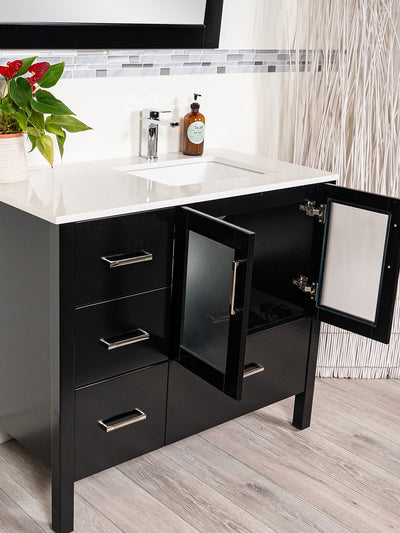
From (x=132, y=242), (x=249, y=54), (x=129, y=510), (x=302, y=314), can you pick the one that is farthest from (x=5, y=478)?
(x=249, y=54)

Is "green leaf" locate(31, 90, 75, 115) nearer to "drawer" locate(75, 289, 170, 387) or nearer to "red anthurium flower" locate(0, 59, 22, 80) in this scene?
"red anthurium flower" locate(0, 59, 22, 80)

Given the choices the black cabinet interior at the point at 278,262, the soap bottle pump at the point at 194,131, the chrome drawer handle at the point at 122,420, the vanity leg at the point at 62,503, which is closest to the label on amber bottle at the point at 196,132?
the soap bottle pump at the point at 194,131

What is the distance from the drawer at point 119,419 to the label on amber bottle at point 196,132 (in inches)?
32.5

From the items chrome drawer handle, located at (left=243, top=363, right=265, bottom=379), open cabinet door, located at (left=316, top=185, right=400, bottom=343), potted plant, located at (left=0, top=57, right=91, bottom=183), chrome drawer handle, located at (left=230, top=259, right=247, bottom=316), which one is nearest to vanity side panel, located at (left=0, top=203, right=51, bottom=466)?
potted plant, located at (left=0, top=57, right=91, bottom=183)

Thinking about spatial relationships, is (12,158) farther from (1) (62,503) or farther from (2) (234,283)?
(1) (62,503)

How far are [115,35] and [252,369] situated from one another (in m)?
1.11

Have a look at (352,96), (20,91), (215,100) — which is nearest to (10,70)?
(20,91)

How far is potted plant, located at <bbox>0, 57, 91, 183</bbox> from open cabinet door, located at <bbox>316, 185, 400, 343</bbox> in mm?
832

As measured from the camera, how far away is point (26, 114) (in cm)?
191

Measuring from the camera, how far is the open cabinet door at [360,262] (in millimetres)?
2135

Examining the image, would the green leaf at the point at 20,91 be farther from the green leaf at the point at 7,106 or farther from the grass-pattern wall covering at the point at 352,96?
the grass-pattern wall covering at the point at 352,96

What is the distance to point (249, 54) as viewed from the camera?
2.67 metres

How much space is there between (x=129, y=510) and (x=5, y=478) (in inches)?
15.9

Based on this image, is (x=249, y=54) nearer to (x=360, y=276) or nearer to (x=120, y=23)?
(x=120, y=23)
